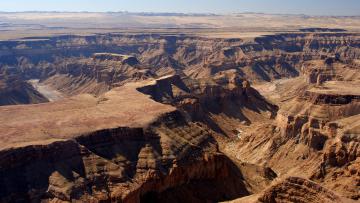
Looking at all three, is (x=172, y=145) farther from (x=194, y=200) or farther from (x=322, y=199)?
(x=322, y=199)

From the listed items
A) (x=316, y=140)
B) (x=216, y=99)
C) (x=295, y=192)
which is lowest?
(x=216, y=99)

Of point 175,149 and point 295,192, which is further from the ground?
point 295,192

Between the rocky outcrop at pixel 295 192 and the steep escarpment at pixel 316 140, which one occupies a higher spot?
the rocky outcrop at pixel 295 192

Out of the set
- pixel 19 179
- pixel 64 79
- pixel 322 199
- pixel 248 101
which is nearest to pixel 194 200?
pixel 19 179

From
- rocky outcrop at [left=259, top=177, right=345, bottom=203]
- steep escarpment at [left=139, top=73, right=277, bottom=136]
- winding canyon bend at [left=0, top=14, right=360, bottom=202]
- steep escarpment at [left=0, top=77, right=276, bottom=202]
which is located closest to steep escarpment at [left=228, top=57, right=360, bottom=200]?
winding canyon bend at [left=0, top=14, right=360, bottom=202]

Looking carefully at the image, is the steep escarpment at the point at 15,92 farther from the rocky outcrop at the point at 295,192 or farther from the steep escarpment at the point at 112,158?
the rocky outcrop at the point at 295,192

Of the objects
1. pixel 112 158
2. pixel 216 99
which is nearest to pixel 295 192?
pixel 112 158

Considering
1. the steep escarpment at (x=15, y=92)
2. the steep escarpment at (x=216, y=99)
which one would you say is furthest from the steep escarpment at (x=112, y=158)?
the steep escarpment at (x=15, y=92)

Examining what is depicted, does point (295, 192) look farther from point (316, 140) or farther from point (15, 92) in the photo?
point (15, 92)
